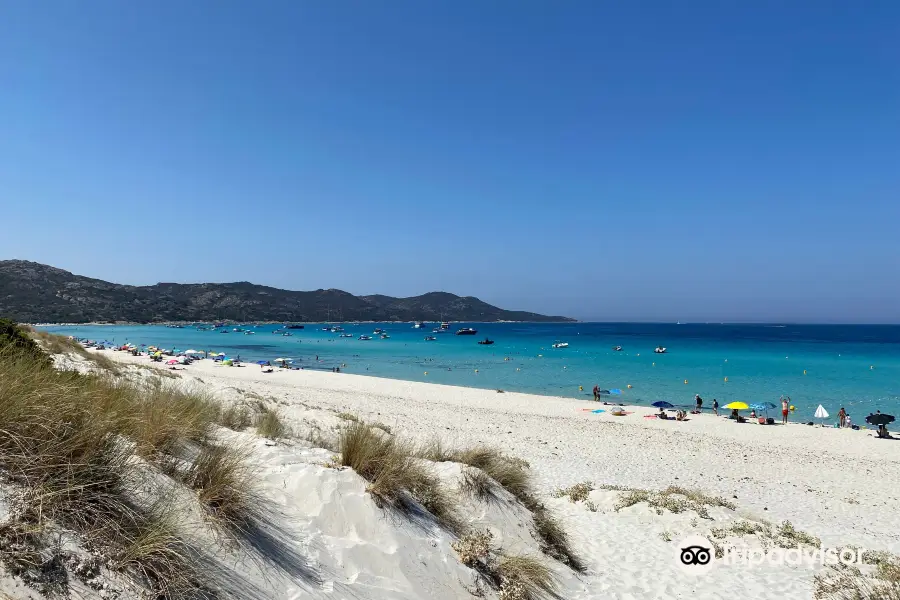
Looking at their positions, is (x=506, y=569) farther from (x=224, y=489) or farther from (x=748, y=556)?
(x=748, y=556)

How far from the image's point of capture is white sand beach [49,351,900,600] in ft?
14.5

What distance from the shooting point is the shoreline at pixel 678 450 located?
35.1 ft

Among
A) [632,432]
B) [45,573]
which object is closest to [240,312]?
[632,432]

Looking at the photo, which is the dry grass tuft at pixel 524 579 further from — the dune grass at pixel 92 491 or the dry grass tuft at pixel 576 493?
the dry grass tuft at pixel 576 493

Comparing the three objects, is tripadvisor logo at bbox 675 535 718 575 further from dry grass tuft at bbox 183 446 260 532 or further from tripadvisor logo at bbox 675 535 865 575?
dry grass tuft at bbox 183 446 260 532

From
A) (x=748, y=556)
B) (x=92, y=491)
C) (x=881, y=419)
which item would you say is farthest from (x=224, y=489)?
(x=881, y=419)

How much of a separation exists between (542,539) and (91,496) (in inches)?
211

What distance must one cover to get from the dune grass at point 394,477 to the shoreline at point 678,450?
17.0 feet

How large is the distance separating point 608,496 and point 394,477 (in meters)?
6.02

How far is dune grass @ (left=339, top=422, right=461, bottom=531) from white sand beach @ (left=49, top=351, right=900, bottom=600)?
0.23 metres

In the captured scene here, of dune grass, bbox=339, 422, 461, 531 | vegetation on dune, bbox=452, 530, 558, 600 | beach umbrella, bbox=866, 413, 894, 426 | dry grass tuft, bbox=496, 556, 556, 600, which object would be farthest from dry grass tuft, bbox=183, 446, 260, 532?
beach umbrella, bbox=866, 413, 894, 426

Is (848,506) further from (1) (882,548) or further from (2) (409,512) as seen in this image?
(2) (409,512)

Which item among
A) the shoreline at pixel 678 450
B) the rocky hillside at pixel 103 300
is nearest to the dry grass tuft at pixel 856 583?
the shoreline at pixel 678 450

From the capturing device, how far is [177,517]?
3135 millimetres
